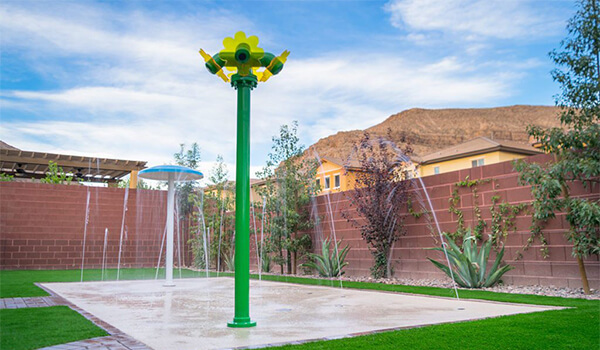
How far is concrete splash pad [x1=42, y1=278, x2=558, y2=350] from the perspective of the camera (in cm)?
394

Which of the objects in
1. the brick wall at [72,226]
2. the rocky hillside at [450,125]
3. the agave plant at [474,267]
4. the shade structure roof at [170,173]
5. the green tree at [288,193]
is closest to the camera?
the agave plant at [474,267]

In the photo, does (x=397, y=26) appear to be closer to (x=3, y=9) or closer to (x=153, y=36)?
(x=153, y=36)

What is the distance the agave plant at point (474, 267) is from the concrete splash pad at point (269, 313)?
128 cm

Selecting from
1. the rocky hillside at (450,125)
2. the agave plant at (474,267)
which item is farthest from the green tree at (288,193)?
the rocky hillside at (450,125)

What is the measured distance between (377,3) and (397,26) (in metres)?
11.8

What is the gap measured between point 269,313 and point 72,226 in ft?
41.0

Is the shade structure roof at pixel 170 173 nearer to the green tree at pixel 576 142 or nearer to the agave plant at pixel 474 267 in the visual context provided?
the agave plant at pixel 474 267

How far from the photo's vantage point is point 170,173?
9633 mm

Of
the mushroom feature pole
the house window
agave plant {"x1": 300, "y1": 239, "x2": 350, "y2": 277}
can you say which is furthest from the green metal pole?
the house window

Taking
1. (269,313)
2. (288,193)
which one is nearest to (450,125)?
(288,193)

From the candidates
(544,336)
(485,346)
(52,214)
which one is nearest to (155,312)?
(485,346)

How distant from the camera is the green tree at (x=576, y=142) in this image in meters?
6.24

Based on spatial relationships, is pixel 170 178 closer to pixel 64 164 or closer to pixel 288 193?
pixel 288 193

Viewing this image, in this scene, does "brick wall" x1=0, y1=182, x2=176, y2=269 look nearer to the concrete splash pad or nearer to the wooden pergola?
the wooden pergola
